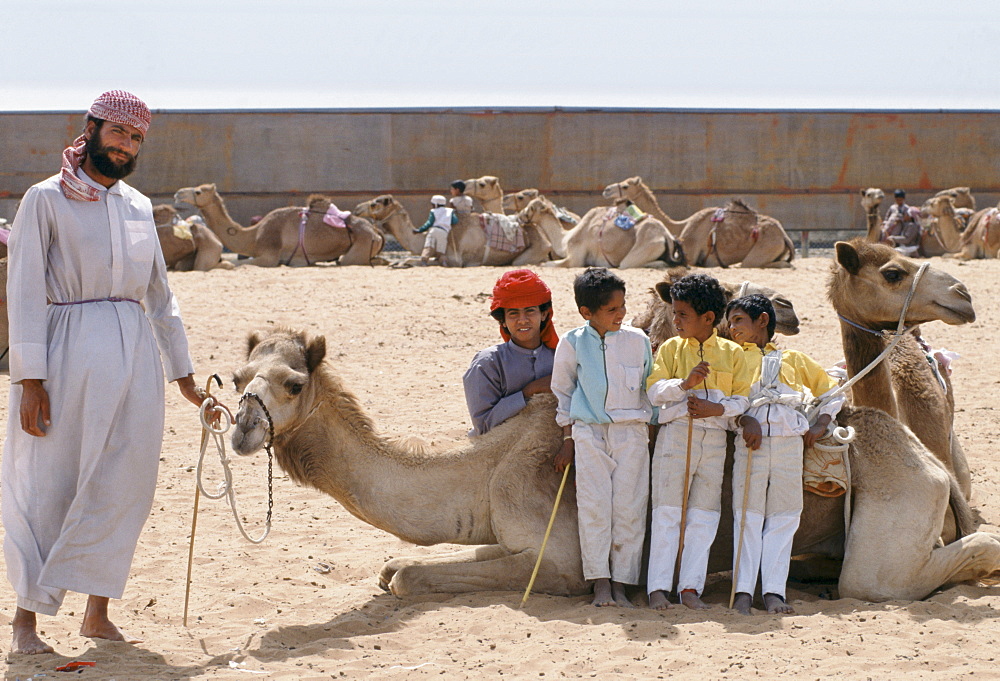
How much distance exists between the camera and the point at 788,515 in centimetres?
492

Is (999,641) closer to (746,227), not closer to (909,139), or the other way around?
(746,227)

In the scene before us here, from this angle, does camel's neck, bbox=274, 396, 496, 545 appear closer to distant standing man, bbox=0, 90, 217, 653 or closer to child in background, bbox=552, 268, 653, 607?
child in background, bbox=552, 268, 653, 607

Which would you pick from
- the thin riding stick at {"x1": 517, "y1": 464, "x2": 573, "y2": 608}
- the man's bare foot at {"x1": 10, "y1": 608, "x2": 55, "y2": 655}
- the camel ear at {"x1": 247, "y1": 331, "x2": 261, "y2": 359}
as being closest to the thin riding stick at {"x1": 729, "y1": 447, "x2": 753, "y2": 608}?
the thin riding stick at {"x1": 517, "y1": 464, "x2": 573, "y2": 608}

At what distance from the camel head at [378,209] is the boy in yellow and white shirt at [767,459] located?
15.8m

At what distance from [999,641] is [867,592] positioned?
65 centimetres

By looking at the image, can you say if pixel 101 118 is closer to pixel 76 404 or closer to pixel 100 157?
pixel 100 157

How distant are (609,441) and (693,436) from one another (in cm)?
35

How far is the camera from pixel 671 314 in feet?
19.9

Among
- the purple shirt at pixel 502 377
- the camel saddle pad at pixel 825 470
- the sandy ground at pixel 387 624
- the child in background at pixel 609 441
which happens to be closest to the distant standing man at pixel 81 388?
the sandy ground at pixel 387 624

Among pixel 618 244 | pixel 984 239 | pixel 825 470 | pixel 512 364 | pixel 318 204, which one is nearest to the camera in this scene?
pixel 825 470

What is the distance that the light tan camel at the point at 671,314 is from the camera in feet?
18.4

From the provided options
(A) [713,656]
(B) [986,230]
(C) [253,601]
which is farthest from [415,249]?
(A) [713,656]

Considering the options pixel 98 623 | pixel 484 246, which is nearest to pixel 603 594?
pixel 98 623

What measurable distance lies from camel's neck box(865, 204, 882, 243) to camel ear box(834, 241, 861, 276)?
14.3 metres
